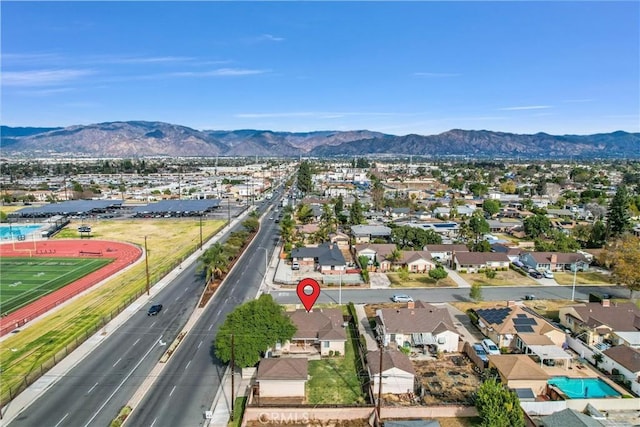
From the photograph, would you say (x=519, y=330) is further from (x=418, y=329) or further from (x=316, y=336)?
(x=316, y=336)

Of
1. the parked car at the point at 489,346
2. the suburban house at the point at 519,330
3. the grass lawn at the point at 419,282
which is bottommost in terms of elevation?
the grass lawn at the point at 419,282

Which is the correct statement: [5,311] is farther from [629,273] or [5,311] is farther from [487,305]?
[629,273]

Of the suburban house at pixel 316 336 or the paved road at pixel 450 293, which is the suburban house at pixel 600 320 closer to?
the paved road at pixel 450 293

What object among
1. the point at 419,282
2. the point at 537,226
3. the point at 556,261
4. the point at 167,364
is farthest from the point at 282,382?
the point at 537,226

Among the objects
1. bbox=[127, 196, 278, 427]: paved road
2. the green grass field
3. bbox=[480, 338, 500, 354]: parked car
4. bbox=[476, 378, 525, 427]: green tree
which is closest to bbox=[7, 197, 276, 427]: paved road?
bbox=[127, 196, 278, 427]: paved road

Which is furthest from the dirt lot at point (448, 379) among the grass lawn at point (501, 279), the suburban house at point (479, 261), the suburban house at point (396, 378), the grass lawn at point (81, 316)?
the grass lawn at point (81, 316)

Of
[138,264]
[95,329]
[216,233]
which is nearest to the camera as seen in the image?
[95,329]

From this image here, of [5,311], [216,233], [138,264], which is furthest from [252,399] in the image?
[216,233]
